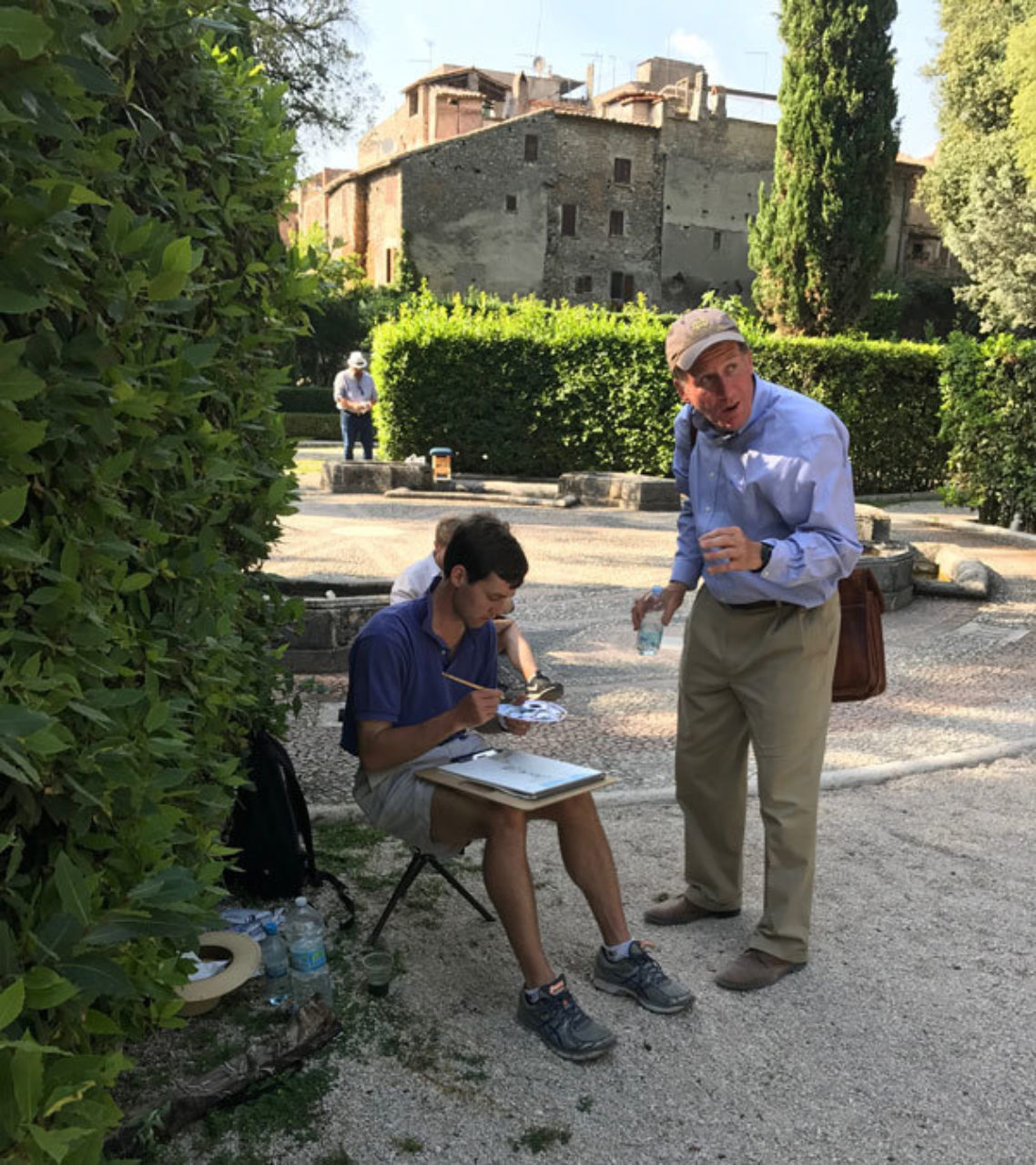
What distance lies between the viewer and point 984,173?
31922 millimetres

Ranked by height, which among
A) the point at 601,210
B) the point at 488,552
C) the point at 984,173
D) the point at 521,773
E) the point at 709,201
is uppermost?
the point at 709,201

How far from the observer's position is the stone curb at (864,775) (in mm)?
4648

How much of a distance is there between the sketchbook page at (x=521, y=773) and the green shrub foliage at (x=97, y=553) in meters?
0.78

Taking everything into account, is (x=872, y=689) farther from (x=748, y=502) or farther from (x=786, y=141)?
(x=786, y=141)

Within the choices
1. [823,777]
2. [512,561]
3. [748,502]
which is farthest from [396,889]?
[823,777]

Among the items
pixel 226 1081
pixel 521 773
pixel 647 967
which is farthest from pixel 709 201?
pixel 226 1081

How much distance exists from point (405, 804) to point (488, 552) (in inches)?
33.4

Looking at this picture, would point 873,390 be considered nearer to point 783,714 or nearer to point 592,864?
point 783,714

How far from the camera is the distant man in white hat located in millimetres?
17938

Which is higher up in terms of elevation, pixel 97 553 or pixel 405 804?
pixel 97 553

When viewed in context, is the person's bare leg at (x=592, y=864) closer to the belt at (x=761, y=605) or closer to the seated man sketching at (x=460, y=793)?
the seated man sketching at (x=460, y=793)

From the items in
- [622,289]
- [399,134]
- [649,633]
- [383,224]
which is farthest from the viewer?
[399,134]

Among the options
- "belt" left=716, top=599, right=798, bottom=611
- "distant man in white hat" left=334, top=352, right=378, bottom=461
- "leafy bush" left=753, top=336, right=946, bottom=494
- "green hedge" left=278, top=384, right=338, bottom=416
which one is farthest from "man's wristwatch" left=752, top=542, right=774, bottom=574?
"green hedge" left=278, top=384, right=338, bottom=416

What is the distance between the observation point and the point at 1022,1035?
126 inches
